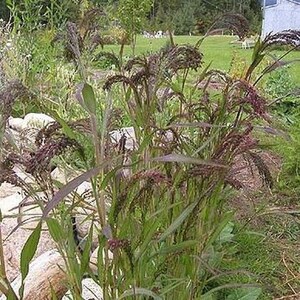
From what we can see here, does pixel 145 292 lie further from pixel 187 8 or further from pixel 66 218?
pixel 187 8

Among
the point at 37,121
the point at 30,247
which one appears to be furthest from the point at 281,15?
the point at 30,247

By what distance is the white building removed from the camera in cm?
1648

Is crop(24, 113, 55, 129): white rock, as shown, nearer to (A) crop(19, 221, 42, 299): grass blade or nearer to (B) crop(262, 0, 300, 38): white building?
(A) crop(19, 221, 42, 299): grass blade

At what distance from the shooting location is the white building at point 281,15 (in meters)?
16.5

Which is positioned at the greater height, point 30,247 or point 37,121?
point 30,247

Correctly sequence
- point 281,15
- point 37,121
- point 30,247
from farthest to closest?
point 281,15 → point 37,121 → point 30,247

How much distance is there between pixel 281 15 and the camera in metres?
16.9

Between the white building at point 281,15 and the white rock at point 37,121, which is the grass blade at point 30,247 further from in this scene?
the white building at point 281,15

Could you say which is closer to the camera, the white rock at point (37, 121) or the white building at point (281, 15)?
the white rock at point (37, 121)

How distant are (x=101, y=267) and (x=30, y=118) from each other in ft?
9.43

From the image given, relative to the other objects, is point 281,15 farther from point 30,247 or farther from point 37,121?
point 30,247

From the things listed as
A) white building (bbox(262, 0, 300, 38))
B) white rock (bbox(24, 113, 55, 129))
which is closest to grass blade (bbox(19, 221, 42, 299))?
white rock (bbox(24, 113, 55, 129))

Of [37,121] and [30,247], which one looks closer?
[30,247]

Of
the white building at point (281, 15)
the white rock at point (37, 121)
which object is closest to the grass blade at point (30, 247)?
the white rock at point (37, 121)
